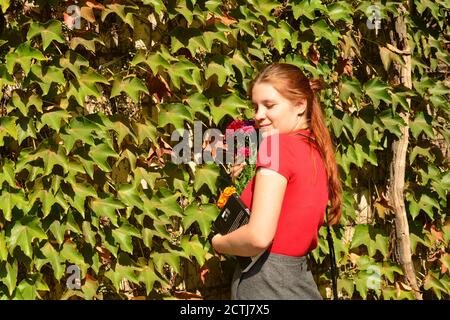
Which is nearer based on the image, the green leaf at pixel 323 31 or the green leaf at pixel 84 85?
the green leaf at pixel 84 85

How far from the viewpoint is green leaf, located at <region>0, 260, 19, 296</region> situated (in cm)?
287

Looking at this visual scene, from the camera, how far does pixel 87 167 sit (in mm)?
2939

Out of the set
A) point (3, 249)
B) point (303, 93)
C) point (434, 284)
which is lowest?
point (434, 284)

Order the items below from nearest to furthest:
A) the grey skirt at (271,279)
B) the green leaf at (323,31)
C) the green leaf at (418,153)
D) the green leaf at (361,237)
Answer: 1. the grey skirt at (271,279)
2. the green leaf at (323,31)
3. the green leaf at (361,237)
4. the green leaf at (418,153)

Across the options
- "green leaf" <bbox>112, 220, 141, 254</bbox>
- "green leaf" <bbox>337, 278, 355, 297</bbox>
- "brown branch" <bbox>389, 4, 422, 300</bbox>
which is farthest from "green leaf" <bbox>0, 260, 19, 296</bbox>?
"brown branch" <bbox>389, 4, 422, 300</bbox>

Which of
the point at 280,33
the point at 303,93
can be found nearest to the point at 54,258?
the point at 303,93

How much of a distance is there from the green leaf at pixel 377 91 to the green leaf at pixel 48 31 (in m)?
1.53

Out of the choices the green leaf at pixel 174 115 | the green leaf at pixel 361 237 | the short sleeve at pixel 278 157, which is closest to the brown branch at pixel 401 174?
the green leaf at pixel 361 237

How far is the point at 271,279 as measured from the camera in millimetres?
2312

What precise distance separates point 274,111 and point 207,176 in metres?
0.94

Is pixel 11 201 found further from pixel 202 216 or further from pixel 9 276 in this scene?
pixel 202 216

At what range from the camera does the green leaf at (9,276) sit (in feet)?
9.41

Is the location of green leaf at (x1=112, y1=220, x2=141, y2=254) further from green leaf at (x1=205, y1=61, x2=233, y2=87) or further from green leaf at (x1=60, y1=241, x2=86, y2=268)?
green leaf at (x1=205, y1=61, x2=233, y2=87)

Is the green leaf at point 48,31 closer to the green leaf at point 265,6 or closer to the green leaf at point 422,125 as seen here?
the green leaf at point 265,6
